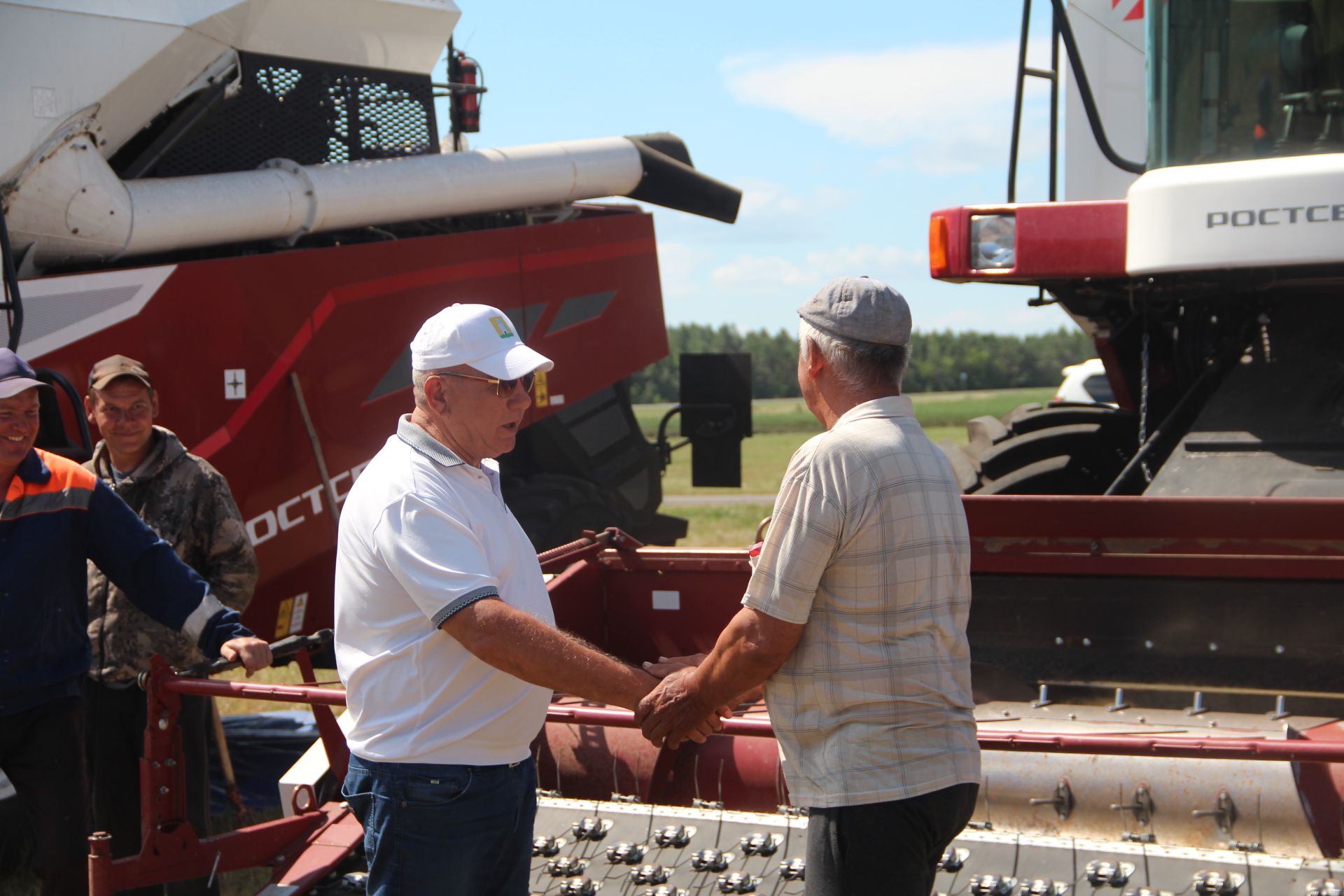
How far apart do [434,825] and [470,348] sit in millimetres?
798

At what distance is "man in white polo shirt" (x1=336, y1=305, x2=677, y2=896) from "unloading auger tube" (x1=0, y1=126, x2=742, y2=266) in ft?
10.2

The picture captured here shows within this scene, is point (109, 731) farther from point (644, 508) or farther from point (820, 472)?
point (644, 508)

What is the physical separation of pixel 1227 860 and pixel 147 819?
7.86 feet

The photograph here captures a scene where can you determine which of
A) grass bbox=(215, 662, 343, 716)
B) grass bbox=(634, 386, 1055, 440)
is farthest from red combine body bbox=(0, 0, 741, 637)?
grass bbox=(634, 386, 1055, 440)

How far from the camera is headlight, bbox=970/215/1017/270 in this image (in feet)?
14.5

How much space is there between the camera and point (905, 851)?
2.10 meters

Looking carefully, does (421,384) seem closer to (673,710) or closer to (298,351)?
(673,710)

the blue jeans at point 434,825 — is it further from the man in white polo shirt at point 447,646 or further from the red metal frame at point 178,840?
the red metal frame at point 178,840

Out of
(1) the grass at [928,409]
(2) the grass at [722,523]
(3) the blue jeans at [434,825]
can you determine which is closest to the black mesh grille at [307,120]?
(3) the blue jeans at [434,825]

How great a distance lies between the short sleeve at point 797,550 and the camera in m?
2.08

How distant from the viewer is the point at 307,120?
6008 millimetres

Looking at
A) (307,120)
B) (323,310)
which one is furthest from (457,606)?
(307,120)

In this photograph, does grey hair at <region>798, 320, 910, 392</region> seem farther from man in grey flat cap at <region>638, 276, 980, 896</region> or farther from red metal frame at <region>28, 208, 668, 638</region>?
red metal frame at <region>28, 208, 668, 638</region>

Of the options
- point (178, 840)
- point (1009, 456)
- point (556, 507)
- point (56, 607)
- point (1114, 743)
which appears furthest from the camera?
point (556, 507)
